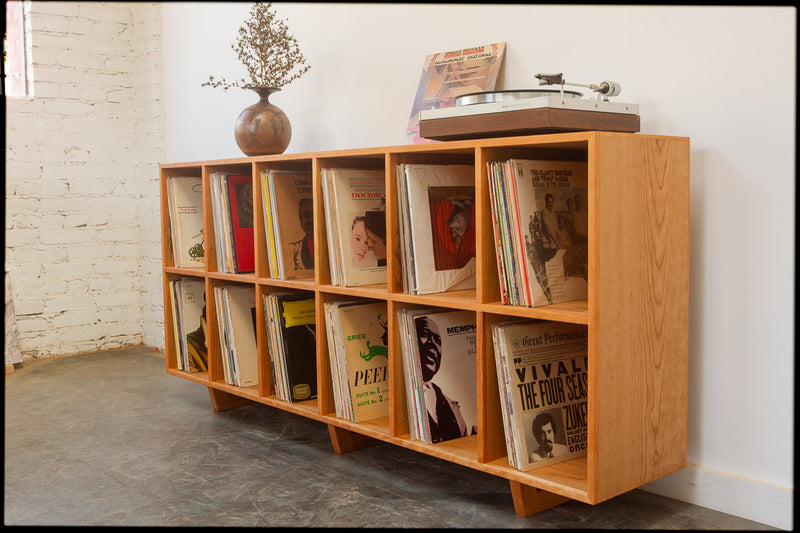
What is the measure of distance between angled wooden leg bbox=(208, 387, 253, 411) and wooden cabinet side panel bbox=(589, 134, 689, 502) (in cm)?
174

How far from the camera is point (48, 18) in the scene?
4.03 metres

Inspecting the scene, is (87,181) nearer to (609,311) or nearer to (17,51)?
(17,51)

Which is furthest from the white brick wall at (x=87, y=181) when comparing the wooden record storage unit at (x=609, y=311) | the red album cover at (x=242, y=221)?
the wooden record storage unit at (x=609, y=311)

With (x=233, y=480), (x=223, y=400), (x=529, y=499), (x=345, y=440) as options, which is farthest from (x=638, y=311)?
(x=223, y=400)

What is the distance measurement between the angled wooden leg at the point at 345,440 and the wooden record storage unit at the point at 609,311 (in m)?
0.24

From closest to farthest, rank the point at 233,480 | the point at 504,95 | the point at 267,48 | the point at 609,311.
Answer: the point at 609,311
the point at 504,95
the point at 233,480
the point at 267,48

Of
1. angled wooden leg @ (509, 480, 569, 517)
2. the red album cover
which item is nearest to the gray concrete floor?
angled wooden leg @ (509, 480, 569, 517)

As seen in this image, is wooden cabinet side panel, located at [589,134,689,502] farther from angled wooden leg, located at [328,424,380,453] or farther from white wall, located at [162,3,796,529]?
angled wooden leg, located at [328,424,380,453]

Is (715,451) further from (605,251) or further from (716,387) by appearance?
(605,251)

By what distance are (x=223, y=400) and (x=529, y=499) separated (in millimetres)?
1493

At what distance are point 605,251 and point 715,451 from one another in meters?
0.70

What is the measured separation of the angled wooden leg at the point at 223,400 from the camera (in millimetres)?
3045

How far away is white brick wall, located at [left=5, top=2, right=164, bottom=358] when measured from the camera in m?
4.01

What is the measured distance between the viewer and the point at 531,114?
179 centimetres
